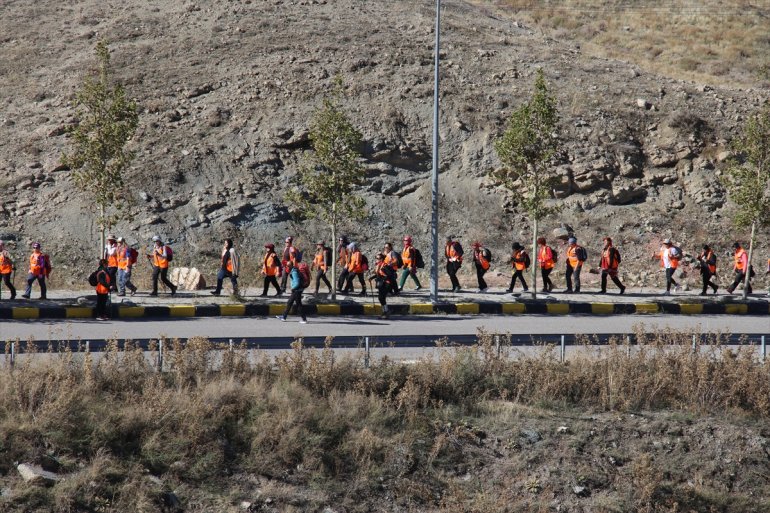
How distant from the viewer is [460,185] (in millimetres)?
Result: 28938

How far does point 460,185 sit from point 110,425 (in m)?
20.0

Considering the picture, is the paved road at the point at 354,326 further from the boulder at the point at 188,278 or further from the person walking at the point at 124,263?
the boulder at the point at 188,278

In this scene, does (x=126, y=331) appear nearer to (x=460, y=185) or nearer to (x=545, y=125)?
(x=545, y=125)

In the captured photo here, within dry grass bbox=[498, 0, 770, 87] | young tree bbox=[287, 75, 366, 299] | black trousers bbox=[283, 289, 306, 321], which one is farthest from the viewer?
dry grass bbox=[498, 0, 770, 87]

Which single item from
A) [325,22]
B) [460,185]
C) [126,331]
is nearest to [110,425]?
[126,331]

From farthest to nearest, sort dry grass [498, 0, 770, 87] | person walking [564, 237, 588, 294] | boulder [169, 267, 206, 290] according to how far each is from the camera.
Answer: dry grass [498, 0, 770, 87] < boulder [169, 267, 206, 290] < person walking [564, 237, 588, 294]

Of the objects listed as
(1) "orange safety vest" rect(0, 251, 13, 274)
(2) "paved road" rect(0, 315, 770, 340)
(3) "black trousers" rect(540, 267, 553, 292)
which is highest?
(1) "orange safety vest" rect(0, 251, 13, 274)

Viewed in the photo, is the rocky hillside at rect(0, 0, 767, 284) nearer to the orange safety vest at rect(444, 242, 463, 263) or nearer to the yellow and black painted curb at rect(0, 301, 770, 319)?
the orange safety vest at rect(444, 242, 463, 263)

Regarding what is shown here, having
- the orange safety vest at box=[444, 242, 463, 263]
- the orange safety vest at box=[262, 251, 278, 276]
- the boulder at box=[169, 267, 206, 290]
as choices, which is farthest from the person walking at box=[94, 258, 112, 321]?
the orange safety vest at box=[444, 242, 463, 263]

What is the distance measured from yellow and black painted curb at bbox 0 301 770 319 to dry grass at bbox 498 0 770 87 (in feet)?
61.7

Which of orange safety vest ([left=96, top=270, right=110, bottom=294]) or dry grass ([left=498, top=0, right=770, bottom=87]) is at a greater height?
dry grass ([left=498, top=0, right=770, bottom=87])

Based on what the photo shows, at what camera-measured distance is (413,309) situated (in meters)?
19.5

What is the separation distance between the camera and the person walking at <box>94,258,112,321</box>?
1669cm

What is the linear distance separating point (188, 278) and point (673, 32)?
104 feet
